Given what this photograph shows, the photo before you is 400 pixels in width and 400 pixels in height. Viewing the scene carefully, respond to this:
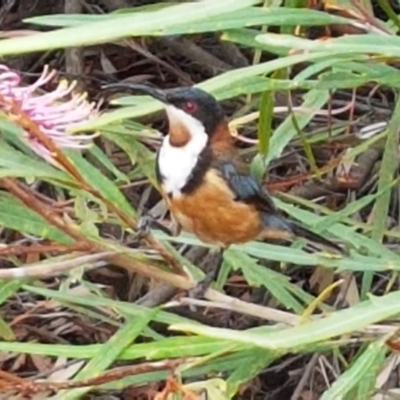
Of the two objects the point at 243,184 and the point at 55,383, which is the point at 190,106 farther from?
the point at 55,383

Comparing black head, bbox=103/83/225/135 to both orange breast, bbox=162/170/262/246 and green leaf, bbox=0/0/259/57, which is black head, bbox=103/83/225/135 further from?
green leaf, bbox=0/0/259/57

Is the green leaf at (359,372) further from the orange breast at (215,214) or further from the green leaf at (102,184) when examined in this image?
the orange breast at (215,214)

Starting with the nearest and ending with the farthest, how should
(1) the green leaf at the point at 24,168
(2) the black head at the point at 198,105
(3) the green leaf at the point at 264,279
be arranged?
(1) the green leaf at the point at 24,168
(2) the black head at the point at 198,105
(3) the green leaf at the point at 264,279

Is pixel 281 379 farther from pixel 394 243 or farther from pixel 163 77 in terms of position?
pixel 163 77

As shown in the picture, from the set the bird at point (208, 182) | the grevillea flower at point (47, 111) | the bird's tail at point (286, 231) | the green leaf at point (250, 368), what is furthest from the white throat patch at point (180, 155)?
the grevillea flower at point (47, 111)

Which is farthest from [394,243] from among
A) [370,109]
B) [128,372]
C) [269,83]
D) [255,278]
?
[128,372]

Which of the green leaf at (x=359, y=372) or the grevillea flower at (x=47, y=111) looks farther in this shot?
the green leaf at (x=359, y=372)

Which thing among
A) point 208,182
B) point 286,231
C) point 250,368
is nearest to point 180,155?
point 208,182
